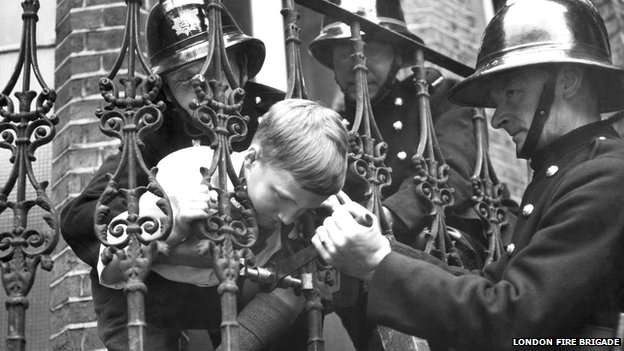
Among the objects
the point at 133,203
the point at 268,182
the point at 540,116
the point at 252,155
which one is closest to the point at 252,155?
the point at 252,155

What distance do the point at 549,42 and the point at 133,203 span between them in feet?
5.50

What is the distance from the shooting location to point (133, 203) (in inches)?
141

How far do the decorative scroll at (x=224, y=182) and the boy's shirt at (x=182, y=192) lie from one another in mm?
99

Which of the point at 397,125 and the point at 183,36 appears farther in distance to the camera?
the point at 397,125

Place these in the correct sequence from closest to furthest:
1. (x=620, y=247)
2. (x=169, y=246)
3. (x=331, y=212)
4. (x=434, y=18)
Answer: (x=620, y=247)
(x=169, y=246)
(x=331, y=212)
(x=434, y=18)

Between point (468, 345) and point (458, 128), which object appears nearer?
point (468, 345)

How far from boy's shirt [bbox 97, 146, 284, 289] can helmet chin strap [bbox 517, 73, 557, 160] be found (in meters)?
0.96

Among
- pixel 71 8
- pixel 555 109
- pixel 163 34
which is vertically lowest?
pixel 555 109

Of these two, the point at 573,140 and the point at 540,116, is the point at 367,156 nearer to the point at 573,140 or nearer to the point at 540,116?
the point at 540,116

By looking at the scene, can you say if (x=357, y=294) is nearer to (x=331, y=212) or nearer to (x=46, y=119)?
(x=331, y=212)

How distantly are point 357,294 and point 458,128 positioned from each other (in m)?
1.52

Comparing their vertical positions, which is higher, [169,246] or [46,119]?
[46,119]

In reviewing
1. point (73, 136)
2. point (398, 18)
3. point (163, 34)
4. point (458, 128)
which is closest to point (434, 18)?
point (398, 18)

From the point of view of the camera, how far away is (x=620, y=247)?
11.4ft
